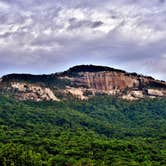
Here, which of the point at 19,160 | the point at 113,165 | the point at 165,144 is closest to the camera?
the point at 19,160

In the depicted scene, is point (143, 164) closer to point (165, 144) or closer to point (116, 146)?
point (116, 146)

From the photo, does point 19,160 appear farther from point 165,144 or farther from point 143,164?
point 165,144

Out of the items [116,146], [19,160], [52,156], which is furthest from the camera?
[116,146]

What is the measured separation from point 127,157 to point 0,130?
55.3 metres

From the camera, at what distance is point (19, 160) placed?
416 ft

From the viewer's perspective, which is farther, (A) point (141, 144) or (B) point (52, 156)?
(A) point (141, 144)

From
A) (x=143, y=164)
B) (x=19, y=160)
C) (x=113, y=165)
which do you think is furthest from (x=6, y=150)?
(x=143, y=164)

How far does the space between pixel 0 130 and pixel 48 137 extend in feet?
59.4

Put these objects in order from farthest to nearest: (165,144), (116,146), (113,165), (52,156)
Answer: (165,144)
(116,146)
(52,156)
(113,165)

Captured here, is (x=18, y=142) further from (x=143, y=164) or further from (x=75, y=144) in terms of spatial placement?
(x=143, y=164)

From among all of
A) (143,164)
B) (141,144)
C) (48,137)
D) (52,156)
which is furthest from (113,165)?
(48,137)

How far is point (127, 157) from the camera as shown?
15988 cm

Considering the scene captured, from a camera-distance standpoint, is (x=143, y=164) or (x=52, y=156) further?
(x=52, y=156)

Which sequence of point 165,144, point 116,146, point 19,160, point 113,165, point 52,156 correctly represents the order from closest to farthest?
point 19,160
point 113,165
point 52,156
point 116,146
point 165,144
